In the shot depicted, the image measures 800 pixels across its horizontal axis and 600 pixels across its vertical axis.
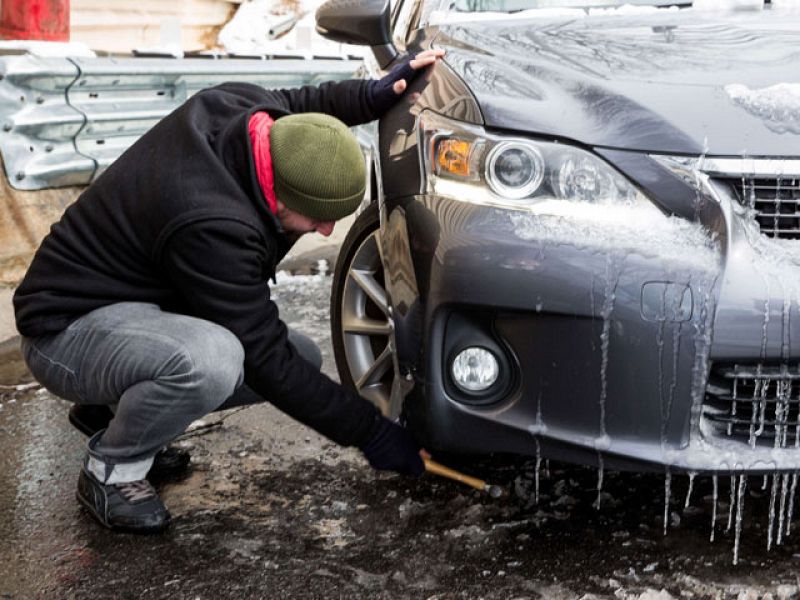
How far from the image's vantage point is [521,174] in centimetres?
255

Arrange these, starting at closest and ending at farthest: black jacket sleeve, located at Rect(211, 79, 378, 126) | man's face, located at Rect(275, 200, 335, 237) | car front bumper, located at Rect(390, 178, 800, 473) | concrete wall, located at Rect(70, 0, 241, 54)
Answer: car front bumper, located at Rect(390, 178, 800, 473)
man's face, located at Rect(275, 200, 335, 237)
black jacket sleeve, located at Rect(211, 79, 378, 126)
concrete wall, located at Rect(70, 0, 241, 54)

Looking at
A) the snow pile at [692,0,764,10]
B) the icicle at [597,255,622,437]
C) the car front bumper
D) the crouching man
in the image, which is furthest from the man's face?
the snow pile at [692,0,764,10]

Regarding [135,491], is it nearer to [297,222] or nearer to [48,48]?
[297,222]

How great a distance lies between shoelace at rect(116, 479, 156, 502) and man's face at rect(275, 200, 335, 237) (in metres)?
0.77

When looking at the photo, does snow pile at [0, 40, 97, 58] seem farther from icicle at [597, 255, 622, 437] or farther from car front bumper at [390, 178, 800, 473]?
icicle at [597, 255, 622, 437]

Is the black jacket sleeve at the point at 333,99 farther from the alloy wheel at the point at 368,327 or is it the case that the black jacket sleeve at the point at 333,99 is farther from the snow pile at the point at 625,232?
the snow pile at the point at 625,232

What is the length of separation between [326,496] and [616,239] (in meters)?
1.14

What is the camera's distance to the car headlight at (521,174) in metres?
2.50

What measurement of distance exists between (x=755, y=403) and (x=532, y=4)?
1.54 metres

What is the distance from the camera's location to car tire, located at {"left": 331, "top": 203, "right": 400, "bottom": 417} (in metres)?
3.29

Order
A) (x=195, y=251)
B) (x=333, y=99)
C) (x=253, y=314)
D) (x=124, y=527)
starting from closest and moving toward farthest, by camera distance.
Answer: (x=195, y=251) < (x=253, y=314) < (x=124, y=527) < (x=333, y=99)

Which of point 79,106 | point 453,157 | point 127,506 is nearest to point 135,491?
point 127,506

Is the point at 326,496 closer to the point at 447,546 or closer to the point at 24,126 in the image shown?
the point at 447,546

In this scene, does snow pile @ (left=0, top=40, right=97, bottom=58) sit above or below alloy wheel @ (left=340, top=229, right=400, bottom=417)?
above
